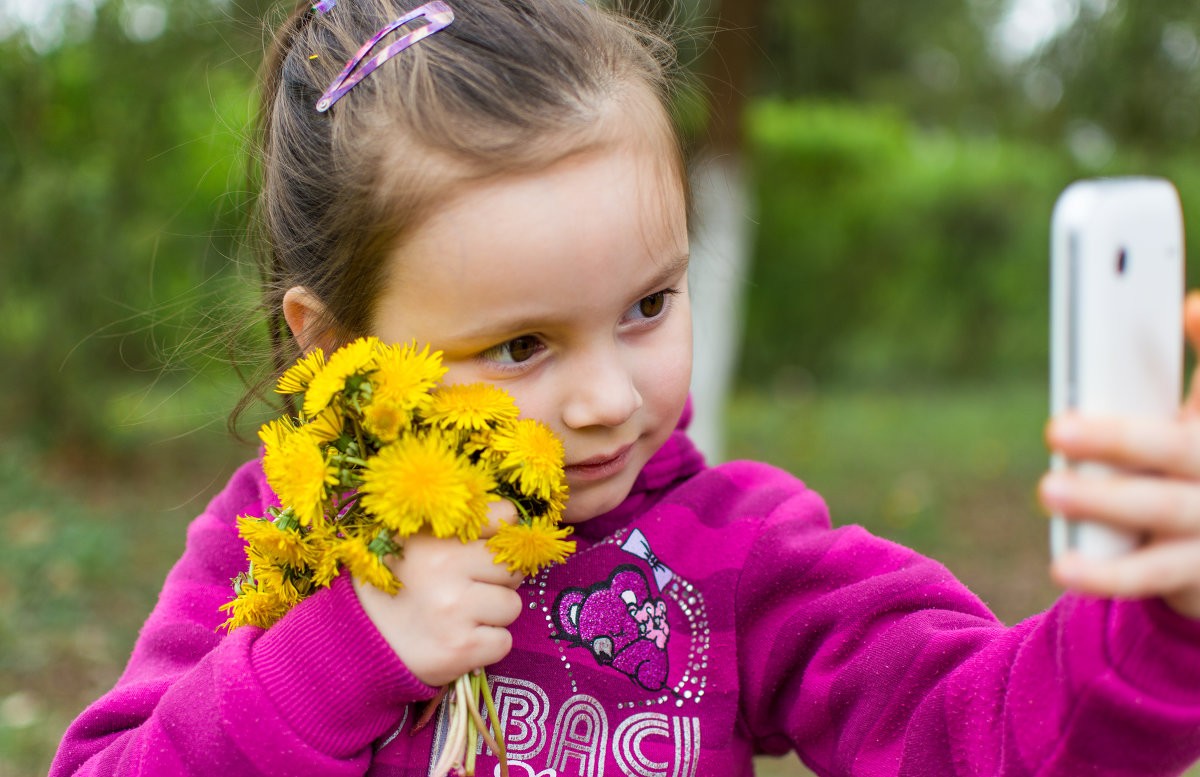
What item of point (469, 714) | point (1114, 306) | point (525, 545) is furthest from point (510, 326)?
point (1114, 306)

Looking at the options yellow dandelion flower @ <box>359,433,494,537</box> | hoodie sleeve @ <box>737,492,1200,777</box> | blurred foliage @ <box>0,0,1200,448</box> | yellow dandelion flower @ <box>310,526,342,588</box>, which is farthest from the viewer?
blurred foliage @ <box>0,0,1200,448</box>

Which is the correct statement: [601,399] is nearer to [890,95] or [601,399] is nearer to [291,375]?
[291,375]

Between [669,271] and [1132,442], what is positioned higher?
[669,271]

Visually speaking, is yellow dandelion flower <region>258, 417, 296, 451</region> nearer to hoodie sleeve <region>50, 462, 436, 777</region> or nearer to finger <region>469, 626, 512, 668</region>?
hoodie sleeve <region>50, 462, 436, 777</region>

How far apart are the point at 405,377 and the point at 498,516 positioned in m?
0.22

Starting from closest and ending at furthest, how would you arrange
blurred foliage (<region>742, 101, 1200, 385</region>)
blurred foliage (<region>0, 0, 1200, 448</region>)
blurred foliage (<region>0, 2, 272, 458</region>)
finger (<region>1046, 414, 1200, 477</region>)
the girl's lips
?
finger (<region>1046, 414, 1200, 477</region>) < the girl's lips < blurred foliage (<region>0, 0, 1200, 448</region>) < blurred foliage (<region>0, 2, 272, 458</region>) < blurred foliage (<region>742, 101, 1200, 385</region>)

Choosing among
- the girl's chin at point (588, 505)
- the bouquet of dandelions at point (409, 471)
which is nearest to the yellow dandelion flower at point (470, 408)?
the bouquet of dandelions at point (409, 471)

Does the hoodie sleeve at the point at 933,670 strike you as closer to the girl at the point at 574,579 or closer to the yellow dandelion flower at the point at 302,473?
the girl at the point at 574,579

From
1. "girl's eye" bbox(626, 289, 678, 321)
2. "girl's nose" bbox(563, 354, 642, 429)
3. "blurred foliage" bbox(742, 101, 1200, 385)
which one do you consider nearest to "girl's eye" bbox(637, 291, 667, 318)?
"girl's eye" bbox(626, 289, 678, 321)

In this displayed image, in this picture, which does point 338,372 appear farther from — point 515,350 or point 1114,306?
point 1114,306

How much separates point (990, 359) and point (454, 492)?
44.9ft

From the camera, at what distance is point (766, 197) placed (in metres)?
12.5

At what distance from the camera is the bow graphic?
1768mm

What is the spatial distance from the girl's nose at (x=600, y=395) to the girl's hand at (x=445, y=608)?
16 centimetres
